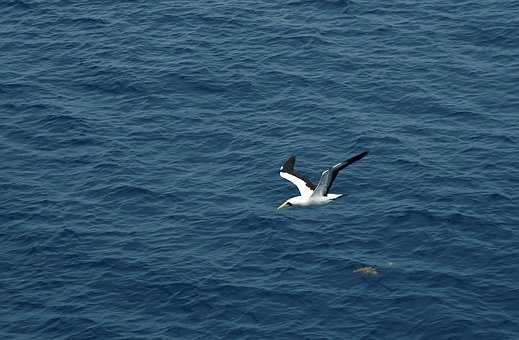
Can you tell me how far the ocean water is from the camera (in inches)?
3656

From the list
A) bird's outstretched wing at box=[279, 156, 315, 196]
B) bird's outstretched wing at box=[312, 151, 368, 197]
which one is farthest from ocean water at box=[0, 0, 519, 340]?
bird's outstretched wing at box=[312, 151, 368, 197]

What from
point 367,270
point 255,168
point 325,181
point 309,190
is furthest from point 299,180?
point 255,168

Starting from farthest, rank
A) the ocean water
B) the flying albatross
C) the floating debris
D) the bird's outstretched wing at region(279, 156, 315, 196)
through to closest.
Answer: the floating debris → the ocean water → the bird's outstretched wing at region(279, 156, 315, 196) → the flying albatross

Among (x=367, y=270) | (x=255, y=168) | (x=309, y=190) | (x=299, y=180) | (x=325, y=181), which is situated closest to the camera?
(x=325, y=181)

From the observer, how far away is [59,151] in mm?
114375

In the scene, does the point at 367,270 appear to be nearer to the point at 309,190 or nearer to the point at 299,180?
the point at 309,190

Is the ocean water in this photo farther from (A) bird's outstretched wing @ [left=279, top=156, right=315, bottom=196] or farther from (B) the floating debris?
(A) bird's outstretched wing @ [left=279, top=156, right=315, bottom=196]

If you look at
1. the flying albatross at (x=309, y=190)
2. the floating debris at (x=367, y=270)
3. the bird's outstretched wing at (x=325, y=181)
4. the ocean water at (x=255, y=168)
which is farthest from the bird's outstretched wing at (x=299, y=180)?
the floating debris at (x=367, y=270)

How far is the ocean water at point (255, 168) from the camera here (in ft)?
305

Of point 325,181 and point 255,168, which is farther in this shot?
point 255,168

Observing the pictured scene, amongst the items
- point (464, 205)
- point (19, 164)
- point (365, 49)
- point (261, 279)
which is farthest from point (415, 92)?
point (19, 164)

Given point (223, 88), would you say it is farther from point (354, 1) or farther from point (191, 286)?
point (191, 286)

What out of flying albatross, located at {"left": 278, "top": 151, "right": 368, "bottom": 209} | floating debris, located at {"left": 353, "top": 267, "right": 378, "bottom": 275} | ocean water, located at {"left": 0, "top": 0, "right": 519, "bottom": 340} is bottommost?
floating debris, located at {"left": 353, "top": 267, "right": 378, "bottom": 275}

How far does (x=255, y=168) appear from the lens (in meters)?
110
